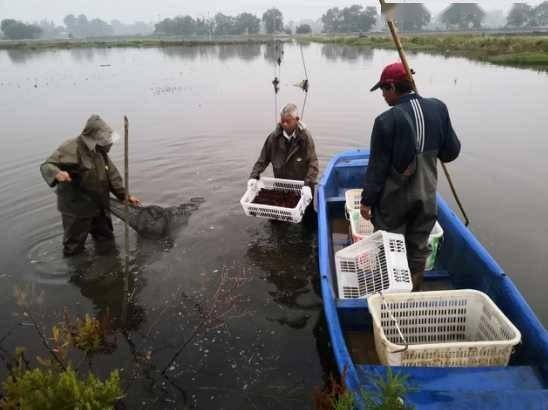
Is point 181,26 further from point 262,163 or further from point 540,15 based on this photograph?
point 262,163

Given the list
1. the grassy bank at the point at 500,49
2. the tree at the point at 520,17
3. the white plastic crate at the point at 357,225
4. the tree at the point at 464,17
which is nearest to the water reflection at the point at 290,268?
the white plastic crate at the point at 357,225

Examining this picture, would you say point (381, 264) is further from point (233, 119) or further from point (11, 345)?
point (233, 119)

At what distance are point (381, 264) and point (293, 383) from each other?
4.70 ft

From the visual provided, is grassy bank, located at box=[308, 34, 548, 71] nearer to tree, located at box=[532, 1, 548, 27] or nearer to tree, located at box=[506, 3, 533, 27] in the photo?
tree, located at box=[506, 3, 533, 27]

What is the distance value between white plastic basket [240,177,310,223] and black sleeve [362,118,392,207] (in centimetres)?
198

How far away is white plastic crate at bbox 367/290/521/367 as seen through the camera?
9.93 feet

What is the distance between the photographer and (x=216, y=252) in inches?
252

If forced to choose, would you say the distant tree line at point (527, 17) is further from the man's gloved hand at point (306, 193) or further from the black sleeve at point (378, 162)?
the black sleeve at point (378, 162)

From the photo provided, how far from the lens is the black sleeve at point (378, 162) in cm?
341

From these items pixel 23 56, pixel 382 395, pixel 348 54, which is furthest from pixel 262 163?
pixel 23 56

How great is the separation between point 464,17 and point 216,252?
169167 millimetres

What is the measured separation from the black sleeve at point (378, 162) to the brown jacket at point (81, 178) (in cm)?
351

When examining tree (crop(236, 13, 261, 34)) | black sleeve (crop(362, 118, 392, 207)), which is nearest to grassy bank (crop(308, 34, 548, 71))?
black sleeve (crop(362, 118, 392, 207))

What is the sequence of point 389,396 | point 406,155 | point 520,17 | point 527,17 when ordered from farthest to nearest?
point 527,17 → point 520,17 → point 406,155 → point 389,396
